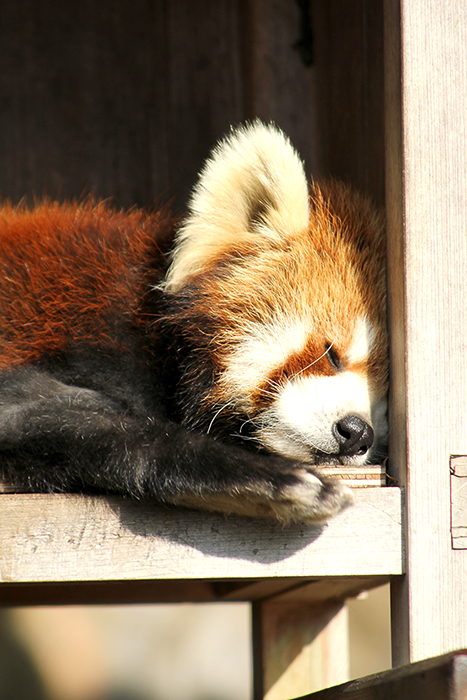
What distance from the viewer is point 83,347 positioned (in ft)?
5.57

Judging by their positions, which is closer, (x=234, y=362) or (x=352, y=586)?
(x=234, y=362)

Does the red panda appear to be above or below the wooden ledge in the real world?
above

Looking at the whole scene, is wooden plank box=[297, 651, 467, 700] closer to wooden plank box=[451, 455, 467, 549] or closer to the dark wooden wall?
wooden plank box=[451, 455, 467, 549]

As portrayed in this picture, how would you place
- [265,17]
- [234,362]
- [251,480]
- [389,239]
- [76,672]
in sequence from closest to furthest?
[251,480] < [389,239] < [234,362] < [265,17] < [76,672]

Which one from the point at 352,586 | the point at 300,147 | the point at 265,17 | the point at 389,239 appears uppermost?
the point at 265,17

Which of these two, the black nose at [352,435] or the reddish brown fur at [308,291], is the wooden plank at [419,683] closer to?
the black nose at [352,435]

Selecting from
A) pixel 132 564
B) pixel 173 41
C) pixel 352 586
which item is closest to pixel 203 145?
pixel 173 41

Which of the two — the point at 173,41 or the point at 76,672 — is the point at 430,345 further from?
the point at 76,672

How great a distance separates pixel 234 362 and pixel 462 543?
0.68 meters

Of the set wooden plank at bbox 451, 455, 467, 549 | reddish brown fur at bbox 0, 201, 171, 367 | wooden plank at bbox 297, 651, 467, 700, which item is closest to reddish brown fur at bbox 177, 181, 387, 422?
reddish brown fur at bbox 0, 201, 171, 367

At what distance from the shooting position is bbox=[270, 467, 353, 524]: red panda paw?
1172 mm

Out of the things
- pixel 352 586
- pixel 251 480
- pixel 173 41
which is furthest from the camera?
pixel 173 41

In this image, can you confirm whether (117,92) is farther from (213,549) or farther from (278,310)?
(213,549)

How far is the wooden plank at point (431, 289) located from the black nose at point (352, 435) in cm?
17
